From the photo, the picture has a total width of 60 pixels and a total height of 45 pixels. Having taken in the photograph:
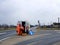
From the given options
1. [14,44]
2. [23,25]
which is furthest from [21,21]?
[14,44]

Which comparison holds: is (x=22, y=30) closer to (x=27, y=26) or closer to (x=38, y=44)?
(x=27, y=26)

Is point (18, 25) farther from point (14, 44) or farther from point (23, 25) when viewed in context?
point (14, 44)

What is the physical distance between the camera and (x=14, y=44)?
857 inches

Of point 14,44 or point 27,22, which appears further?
point 27,22

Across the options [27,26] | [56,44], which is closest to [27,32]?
[27,26]

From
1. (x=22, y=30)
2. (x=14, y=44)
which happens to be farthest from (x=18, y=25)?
(x=14, y=44)

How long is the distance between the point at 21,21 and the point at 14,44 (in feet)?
61.0

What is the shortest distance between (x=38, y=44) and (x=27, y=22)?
20.0 meters

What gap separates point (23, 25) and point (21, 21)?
803mm

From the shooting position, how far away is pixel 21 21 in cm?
4022

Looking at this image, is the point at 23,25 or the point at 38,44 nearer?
the point at 38,44

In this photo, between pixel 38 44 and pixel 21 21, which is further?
pixel 21 21

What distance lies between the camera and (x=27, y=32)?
133 ft

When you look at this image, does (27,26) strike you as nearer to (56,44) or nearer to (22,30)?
(22,30)
